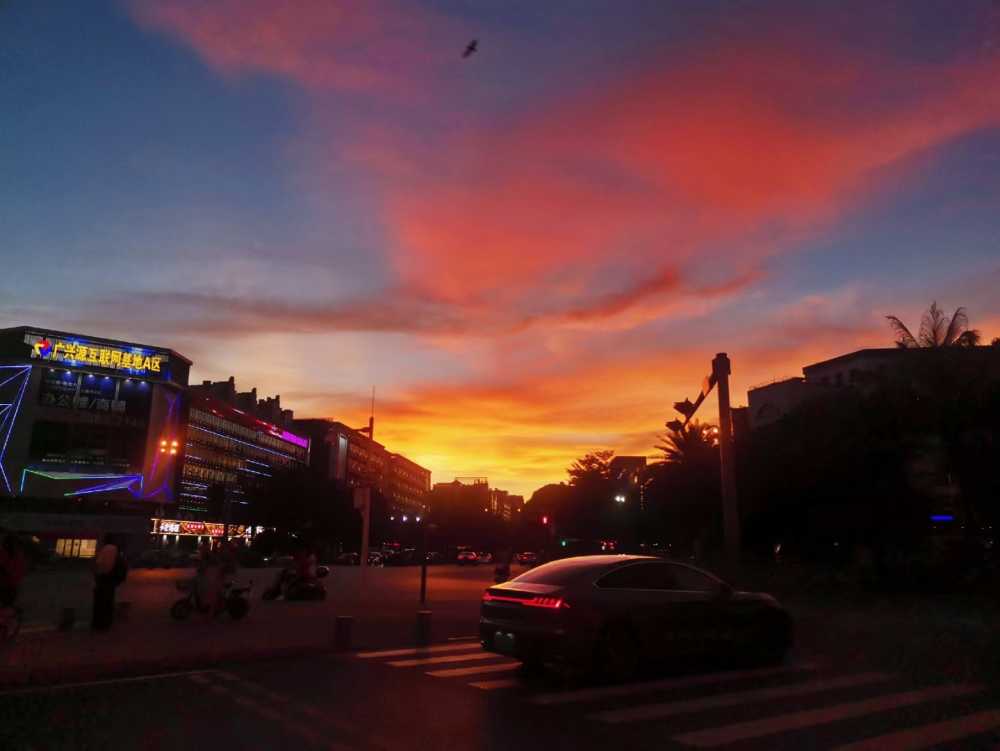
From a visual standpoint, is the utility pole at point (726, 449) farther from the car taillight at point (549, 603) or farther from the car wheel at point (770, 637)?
the car taillight at point (549, 603)

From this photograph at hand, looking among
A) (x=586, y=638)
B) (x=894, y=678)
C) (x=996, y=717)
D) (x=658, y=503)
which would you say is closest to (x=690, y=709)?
(x=586, y=638)

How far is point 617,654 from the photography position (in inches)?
364

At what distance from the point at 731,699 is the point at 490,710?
276 centimetres

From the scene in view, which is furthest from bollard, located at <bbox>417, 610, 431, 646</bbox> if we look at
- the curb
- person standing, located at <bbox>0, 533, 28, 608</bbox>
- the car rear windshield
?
person standing, located at <bbox>0, 533, 28, 608</bbox>

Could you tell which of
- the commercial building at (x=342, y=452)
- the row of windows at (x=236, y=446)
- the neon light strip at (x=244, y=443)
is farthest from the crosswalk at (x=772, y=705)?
the commercial building at (x=342, y=452)

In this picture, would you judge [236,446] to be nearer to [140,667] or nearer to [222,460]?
[222,460]

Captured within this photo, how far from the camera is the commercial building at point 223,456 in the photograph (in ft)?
289

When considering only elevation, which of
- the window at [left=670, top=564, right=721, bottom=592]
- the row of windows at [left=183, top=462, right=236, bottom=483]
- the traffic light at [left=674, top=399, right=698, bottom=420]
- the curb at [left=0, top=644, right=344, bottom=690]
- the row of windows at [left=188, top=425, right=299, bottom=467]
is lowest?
the curb at [left=0, top=644, right=344, bottom=690]

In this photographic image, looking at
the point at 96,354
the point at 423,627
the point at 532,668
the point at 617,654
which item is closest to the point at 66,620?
the point at 423,627

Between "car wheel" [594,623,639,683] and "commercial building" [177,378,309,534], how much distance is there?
2907 inches

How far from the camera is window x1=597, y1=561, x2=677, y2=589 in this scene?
31.7 feet

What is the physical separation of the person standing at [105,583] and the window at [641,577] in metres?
8.66

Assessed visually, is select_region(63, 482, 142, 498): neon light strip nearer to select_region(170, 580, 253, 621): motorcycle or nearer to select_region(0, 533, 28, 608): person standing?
select_region(170, 580, 253, 621): motorcycle

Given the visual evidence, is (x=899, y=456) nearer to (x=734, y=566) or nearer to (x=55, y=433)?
(x=734, y=566)
